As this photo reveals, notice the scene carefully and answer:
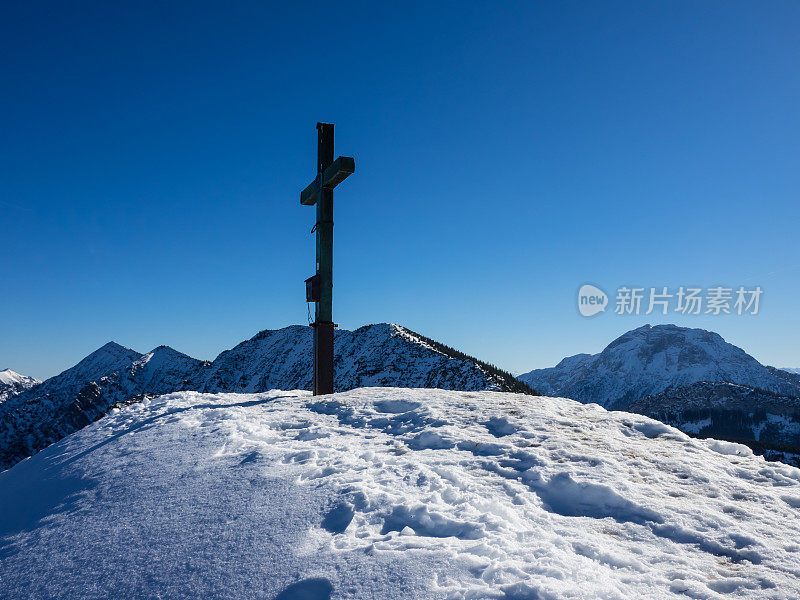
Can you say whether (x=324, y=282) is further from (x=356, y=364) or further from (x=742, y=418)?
(x=742, y=418)

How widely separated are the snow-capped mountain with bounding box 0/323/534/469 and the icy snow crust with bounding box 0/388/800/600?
11.6 meters

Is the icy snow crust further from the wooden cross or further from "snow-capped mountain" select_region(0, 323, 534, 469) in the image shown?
"snow-capped mountain" select_region(0, 323, 534, 469)

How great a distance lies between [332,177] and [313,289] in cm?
297

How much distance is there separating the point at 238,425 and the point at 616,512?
17.2 feet

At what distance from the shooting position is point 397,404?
27.4ft

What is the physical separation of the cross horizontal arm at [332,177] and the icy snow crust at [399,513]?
A: 659 cm

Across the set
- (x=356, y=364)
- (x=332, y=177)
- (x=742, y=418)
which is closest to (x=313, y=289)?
(x=332, y=177)

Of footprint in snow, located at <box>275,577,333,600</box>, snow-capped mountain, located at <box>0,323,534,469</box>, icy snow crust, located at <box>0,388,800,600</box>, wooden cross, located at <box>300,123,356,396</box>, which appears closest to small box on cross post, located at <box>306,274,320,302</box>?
wooden cross, located at <box>300,123,356,396</box>

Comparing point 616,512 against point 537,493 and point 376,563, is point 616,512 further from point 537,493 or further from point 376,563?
point 376,563

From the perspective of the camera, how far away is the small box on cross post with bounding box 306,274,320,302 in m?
12.1

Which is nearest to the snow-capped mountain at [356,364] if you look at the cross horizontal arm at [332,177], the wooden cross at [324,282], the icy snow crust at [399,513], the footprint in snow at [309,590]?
the wooden cross at [324,282]

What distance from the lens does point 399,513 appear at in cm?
424

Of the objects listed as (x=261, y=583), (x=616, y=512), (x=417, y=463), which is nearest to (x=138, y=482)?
(x=261, y=583)

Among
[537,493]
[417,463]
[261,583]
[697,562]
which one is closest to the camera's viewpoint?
[261,583]
